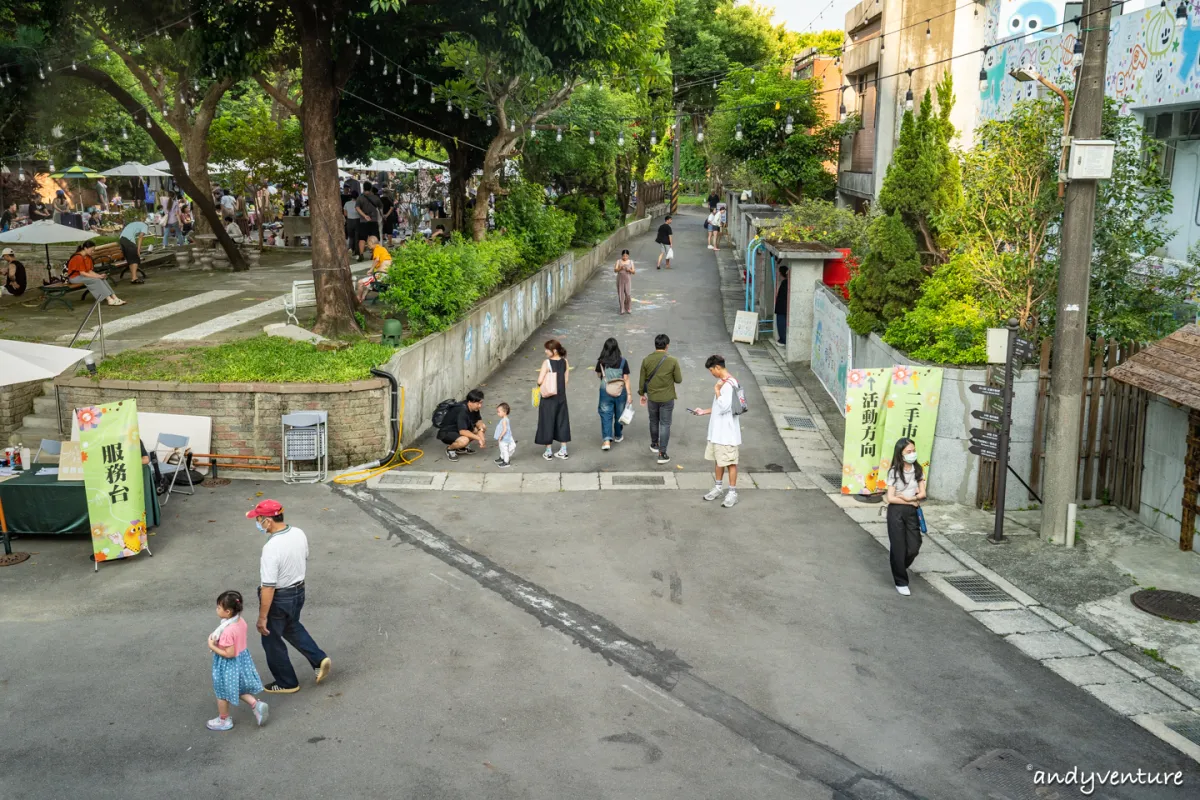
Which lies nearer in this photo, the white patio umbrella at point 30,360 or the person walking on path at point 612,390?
the white patio umbrella at point 30,360

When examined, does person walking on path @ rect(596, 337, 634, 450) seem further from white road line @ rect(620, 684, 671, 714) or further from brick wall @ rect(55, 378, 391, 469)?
white road line @ rect(620, 684, 671, 714)

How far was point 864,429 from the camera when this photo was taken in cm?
1358

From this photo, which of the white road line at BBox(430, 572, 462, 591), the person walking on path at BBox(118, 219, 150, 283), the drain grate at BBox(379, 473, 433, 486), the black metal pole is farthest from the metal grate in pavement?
the person walking on path at BBox(118, 219, 150, 283)

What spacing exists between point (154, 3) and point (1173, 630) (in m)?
22.6

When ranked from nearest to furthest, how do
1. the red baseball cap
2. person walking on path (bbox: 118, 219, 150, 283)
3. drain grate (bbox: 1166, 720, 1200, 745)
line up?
drain grate (bbox: 1166, 720, 1200, 745)
the red baseball cap
person walking on path (bbox: 118, 219, 150, 283)

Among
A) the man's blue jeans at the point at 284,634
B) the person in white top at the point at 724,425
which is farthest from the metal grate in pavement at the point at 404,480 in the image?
the man's blue jeans at the point at 284,634

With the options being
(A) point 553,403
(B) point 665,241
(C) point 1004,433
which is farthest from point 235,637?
(B) point 665,241

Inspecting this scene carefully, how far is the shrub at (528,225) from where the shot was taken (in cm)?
2556

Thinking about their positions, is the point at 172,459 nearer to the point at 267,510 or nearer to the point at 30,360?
the point at 30,360

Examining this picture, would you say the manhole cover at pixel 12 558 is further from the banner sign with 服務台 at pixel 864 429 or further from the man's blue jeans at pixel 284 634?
the banner sign with 服務台 at pixel 864 429

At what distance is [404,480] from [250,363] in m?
3.21

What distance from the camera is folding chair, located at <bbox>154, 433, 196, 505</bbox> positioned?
1360 cm

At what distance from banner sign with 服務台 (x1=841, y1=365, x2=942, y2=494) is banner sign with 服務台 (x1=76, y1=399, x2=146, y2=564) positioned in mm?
8559

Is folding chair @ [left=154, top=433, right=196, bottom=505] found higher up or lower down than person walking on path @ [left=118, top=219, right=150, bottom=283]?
lower down
